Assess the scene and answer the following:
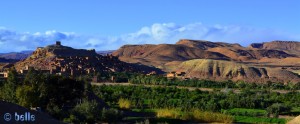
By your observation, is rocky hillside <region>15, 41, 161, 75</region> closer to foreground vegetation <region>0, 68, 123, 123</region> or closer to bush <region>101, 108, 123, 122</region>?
foreground vegetation <region>0, 68, 123, 123</region>

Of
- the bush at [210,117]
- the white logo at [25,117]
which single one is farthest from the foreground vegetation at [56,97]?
the white logo at [25,117]

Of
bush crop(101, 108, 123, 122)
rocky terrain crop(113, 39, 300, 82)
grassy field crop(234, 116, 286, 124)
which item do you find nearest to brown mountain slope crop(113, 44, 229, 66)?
rocky terrain crop(113, 39, 300, 82)

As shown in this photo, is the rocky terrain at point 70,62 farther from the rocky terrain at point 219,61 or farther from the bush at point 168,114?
the bush at point 168,114

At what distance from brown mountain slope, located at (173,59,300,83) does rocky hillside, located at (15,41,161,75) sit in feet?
43.8

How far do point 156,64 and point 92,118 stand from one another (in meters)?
111

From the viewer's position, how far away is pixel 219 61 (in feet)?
346

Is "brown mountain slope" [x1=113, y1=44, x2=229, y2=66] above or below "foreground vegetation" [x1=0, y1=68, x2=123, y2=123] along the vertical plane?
above

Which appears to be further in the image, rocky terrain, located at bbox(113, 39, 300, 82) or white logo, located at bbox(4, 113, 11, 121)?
rocky terrain, located at bbox(113, 39, 300, 82)

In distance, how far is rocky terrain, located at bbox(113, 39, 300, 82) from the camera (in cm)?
9869

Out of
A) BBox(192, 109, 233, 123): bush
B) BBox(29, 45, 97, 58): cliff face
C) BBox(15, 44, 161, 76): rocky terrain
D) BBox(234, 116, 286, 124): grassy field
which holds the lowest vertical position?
BBox(234, 116, 286, 124): grassy field

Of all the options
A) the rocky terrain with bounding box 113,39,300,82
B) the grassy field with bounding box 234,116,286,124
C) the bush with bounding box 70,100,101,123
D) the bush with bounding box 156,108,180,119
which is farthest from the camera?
the rocky terrain with bounding box 113,39,300,82

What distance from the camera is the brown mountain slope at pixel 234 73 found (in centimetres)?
9650

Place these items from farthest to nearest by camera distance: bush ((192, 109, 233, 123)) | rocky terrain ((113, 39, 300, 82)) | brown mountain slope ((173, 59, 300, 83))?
rocky terrain ((113, 39, 300, 82)) → brown mountain slope ((173, 59, 300, 83)) → bush ((192, 109, 233, 123))

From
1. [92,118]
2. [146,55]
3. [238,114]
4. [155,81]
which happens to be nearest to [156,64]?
[146,55]
